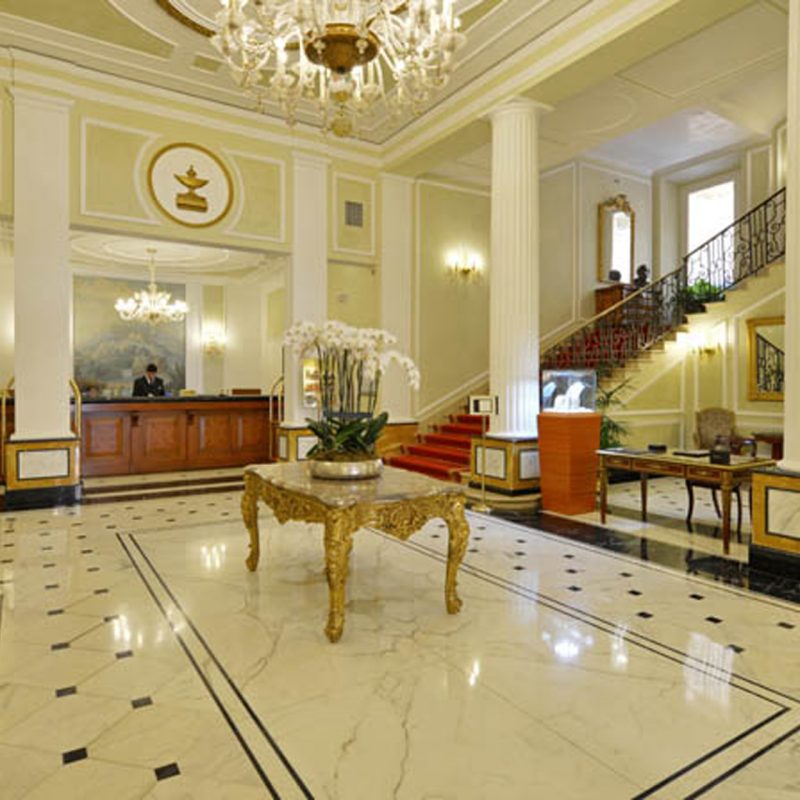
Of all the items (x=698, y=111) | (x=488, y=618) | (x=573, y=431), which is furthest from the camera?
(x=698, y=111)

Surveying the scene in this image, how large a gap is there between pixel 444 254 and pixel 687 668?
7731 mm

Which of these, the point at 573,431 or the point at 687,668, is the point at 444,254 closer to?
the point at 573,431

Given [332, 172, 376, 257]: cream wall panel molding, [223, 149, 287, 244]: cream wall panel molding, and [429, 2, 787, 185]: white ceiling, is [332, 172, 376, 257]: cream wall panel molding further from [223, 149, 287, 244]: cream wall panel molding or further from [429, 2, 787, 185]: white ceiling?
[429, 2, 787, 185]: white ceiling

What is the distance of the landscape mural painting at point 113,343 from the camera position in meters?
12.8

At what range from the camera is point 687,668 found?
113 inches

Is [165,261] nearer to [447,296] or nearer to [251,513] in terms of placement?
[447,296]

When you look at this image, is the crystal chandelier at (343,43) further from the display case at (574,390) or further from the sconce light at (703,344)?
the sconce light at (703,344)

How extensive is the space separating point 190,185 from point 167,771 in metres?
7.03

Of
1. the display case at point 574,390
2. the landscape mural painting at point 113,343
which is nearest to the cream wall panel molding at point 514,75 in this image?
the display case at point 574,390

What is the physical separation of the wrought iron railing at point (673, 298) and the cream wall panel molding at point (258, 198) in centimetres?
530

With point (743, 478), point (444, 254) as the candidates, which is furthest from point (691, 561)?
point (444, 254)

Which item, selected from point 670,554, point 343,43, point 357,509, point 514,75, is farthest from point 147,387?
point 670,554

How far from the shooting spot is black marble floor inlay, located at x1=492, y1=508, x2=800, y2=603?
4.08 m

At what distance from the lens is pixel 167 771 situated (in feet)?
6.97
